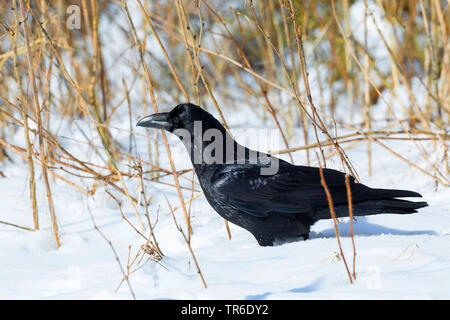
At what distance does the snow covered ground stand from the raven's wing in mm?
203

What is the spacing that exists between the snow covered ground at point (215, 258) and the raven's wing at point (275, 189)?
0.20 meters

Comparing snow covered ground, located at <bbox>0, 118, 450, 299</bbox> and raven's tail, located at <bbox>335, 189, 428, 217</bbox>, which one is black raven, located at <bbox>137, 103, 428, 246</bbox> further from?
snow covered ground, located at <bbox>0, 118, 450, 299</bbox>

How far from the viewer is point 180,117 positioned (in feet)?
10.1

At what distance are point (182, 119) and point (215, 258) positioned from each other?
857mm

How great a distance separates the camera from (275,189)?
2885 millimetres

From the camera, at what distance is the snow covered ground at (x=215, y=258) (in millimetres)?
2004

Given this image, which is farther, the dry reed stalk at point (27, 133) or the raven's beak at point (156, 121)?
the raven's beak at point (156, 121)

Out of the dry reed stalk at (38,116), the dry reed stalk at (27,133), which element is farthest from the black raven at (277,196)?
the dry reed stalk at (27,133)

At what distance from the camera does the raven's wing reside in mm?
2838

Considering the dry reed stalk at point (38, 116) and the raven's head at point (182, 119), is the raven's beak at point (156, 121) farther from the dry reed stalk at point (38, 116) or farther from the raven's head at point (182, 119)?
the dry reed stalk at point (38, 116)

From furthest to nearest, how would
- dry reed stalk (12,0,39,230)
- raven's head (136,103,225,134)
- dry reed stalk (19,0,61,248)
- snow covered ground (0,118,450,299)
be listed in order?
raven's head (136,103,225,134) → dry reed stalk (12,0,39,230) → dry reed stalk (19,0,61,248) → snow covered ground (0,118,450,299)

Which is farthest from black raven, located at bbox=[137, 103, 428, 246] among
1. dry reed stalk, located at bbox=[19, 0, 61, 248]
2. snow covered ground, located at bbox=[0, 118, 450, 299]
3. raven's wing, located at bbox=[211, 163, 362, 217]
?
dry reed stalk, located at bbox=[19, 0, 61, 248]
